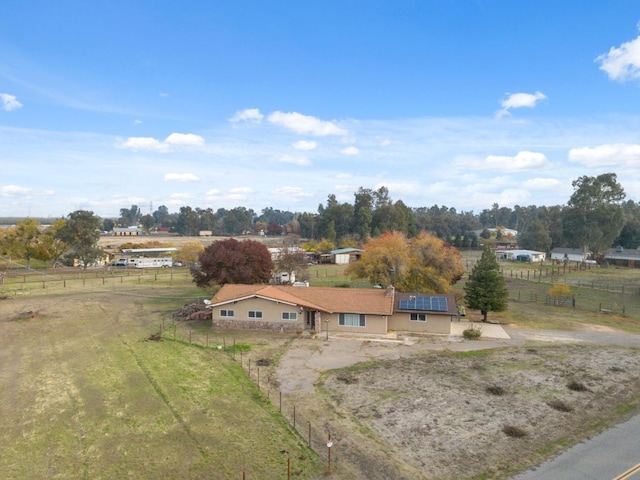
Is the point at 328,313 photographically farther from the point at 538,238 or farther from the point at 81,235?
the point at 538,238

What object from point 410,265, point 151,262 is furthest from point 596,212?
point 151,262

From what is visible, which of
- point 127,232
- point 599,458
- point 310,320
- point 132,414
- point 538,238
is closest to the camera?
point 599,458

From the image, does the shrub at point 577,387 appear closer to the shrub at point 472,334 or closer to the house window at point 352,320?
the shrub at point 472,334

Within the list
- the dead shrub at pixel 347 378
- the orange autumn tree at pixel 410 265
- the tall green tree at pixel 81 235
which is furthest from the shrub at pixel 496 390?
the tall green tree at pixel 81 235

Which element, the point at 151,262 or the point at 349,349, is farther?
the point at 151,262

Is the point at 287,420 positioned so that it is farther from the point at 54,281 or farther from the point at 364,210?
the point at 364,210

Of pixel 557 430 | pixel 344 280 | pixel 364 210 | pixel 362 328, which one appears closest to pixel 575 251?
pixel 364 210

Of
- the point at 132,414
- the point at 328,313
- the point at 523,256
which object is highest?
the point at 523,256
